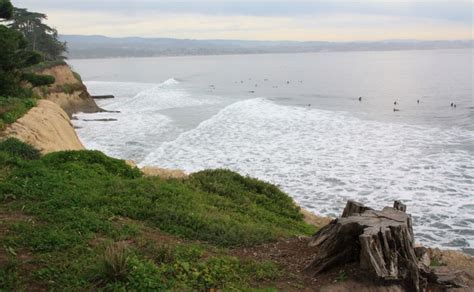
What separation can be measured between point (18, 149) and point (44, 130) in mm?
4624

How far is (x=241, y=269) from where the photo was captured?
6.75m

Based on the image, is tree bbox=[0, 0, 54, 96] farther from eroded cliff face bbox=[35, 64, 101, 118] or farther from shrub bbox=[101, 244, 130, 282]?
shrub bbox=[101, 244, 130, 282]

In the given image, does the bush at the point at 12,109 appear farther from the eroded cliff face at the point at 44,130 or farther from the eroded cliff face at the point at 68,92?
the eroded cliff face at the point at 68,92

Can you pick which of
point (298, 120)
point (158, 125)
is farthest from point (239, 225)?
point (298, 120)

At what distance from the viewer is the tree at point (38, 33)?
177ft

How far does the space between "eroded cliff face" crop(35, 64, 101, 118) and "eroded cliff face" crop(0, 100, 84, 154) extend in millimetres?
22015

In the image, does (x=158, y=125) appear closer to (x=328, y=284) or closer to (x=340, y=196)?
(x=340, y=196)

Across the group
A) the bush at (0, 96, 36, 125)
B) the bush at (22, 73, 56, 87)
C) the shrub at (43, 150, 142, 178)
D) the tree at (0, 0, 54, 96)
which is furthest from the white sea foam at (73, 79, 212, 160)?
the shrub at (43, 150, 142, 178)

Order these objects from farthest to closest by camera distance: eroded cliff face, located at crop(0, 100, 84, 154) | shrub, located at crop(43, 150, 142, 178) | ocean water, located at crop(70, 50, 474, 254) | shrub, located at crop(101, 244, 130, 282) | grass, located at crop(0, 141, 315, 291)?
ocean water, located at crop(70, 50, 474, 254) → eroded cliff face, located at crop(0, 100, 84, 154) → shrub, located at crop(43, 150, 142, 178) → grass, located at crop(0, 141, 315, 291) → shrub, located at crop(101, 244, 130, 282)

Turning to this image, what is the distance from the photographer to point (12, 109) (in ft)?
54.7

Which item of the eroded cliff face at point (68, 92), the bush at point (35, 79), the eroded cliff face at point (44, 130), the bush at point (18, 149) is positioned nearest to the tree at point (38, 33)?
the eroded cliff face at point (68, 92)

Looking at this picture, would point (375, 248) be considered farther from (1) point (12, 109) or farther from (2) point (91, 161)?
(1) point (12, 109)

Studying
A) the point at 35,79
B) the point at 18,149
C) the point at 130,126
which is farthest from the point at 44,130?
the point at 130,126

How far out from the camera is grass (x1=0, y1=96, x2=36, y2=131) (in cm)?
1537
